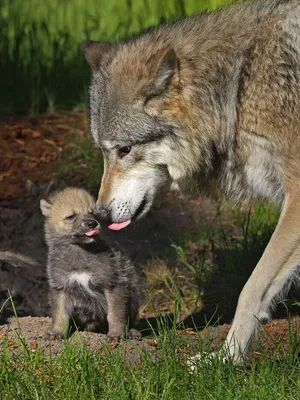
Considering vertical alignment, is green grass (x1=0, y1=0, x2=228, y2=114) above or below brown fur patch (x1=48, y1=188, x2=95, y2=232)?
above

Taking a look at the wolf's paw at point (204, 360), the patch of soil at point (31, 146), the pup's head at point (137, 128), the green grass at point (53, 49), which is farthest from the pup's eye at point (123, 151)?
the green grass at point (53, 49)

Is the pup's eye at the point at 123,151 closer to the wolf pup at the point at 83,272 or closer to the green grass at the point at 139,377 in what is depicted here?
the wolf pup at the point at 83,272

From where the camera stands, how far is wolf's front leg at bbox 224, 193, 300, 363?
18.4ft

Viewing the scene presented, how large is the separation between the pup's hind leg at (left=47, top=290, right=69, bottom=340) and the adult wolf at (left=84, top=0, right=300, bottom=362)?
0.60 m

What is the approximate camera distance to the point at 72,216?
20.6 ft

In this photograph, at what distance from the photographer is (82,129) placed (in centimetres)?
962

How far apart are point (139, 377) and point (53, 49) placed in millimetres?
5883

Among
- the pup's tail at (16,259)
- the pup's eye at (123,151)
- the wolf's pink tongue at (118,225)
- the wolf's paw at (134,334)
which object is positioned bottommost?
the wolf's paw at (134,334)

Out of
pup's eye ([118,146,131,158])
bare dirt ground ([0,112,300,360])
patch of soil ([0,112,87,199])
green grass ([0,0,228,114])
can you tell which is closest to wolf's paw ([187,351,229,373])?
pup's eye ([118,146,131,158])

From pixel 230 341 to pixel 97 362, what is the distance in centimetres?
80

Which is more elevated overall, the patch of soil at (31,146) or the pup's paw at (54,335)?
the patch of soil at (31,146)

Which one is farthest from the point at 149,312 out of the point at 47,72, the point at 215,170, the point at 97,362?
the point at 47,72

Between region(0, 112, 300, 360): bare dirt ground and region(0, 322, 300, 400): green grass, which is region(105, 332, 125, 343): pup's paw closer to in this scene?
region(0, 322, 300, 400): green grass

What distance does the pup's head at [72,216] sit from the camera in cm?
618
